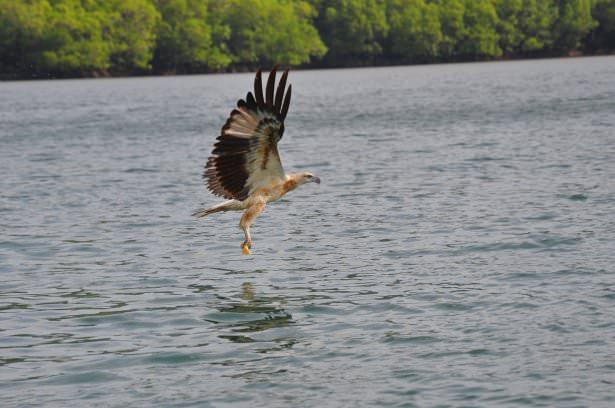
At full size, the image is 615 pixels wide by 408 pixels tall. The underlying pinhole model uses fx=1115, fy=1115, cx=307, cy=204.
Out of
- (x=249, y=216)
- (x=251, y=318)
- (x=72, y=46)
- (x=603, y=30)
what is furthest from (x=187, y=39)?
(x=251, y=318)

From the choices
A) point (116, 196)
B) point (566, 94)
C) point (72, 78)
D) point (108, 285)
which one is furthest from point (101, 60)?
point (108, 285)

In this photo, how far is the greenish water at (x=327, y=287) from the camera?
9.64 m

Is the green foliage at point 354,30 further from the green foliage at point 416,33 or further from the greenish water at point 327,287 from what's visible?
the greenish water at point 327,287

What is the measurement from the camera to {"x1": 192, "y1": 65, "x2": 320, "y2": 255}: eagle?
38.2 ft

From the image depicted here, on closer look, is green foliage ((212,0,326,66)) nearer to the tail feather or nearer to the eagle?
the tail feather

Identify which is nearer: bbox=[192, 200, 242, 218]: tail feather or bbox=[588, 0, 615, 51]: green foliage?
bbox=[192, 200, 242, 218]: tail feather

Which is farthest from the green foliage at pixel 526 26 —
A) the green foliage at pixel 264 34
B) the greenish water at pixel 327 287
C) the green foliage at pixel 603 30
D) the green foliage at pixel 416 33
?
the greenish water at pixel 327 287

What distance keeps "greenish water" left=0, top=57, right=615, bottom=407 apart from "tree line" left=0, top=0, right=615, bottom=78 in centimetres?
10867

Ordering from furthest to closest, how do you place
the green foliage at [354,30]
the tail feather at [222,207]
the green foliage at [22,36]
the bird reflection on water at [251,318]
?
the green foliage at [354,30], the green foliage at [22,36], the tail feather at [222,207], the bird reflection on water at [251,318]

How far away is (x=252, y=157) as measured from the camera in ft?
40.9

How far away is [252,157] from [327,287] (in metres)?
1.83

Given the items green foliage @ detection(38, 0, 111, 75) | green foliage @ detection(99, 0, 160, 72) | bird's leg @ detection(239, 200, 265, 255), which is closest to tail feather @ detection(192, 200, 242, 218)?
bird's leg @ detection(239, 200, 265, 255)

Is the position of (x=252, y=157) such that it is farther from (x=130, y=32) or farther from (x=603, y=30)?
(x=603, y=30)

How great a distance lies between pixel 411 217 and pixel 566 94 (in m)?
39.3
